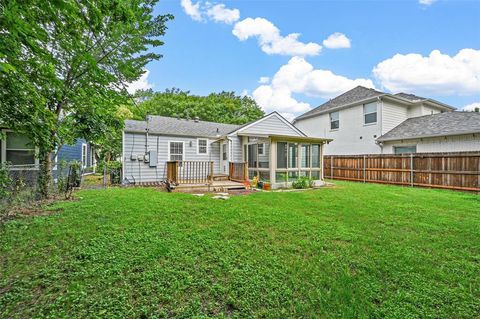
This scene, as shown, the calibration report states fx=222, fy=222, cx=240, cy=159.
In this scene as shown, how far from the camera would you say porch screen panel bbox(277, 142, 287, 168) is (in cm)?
983

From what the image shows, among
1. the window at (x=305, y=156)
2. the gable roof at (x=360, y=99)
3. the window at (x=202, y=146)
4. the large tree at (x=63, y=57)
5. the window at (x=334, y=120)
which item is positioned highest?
the gable roof at (x=360, y=99)

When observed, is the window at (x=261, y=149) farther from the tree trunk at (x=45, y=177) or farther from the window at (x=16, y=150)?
the window at (x=16, y=150)

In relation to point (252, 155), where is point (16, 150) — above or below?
above

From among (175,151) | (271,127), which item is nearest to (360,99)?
(271,127)

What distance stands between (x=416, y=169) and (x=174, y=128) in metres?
12.1

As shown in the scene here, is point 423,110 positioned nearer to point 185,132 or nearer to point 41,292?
point 185,132

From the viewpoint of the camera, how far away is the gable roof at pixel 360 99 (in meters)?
13.7

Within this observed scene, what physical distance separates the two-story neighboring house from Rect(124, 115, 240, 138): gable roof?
26.4 ft

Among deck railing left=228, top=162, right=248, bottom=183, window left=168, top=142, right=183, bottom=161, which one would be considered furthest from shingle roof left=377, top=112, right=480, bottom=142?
window left=168, top=142, right=183, bottom=161

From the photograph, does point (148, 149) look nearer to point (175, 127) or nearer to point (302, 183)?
point (175, 127)

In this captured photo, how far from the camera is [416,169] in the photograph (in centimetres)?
1019

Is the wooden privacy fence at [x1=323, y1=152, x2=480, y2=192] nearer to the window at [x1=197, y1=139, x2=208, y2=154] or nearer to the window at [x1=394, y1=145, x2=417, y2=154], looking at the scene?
the window at [x1=394, y1=145, x2=417, y2=154]

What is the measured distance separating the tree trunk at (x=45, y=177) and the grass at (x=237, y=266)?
2652 mm

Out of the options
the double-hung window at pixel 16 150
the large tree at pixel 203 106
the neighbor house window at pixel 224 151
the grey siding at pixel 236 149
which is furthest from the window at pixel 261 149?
the large tree at pixel 203 106
